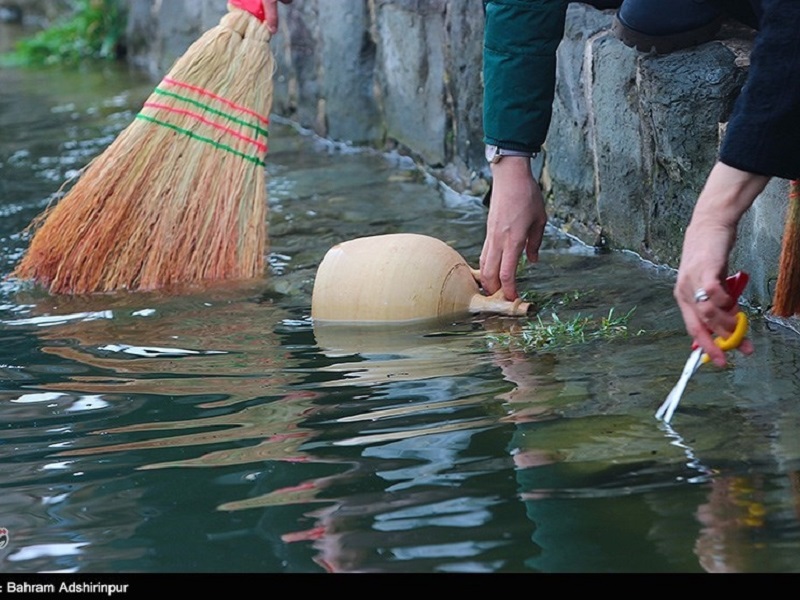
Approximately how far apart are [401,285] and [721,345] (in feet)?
3.80

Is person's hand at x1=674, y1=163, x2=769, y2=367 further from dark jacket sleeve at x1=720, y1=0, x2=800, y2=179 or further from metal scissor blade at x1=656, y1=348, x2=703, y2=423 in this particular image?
metal scissor blade at x1=656, y1=348, x2=703, y2=423

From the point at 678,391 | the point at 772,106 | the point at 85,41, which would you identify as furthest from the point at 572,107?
the point at 85,41

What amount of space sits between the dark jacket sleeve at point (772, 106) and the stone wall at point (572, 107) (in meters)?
0.99

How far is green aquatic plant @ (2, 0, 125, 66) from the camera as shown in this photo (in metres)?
9.82

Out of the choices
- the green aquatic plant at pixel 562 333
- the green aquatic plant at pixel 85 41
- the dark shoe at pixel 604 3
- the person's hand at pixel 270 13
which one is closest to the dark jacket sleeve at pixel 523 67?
the green aquatic plant at pixel 562 333

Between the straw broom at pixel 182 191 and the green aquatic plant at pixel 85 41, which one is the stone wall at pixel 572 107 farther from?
the green aquatic plant at pixel 85 41

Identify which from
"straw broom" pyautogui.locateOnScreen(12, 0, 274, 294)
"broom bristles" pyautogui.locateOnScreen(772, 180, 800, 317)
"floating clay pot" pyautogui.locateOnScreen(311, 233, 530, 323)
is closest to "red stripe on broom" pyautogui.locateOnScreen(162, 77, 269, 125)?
"straw broom" pyautogui.locateOnScreen(12, 0, 274, 294)

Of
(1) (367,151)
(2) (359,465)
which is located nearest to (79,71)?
(1) (367,151)

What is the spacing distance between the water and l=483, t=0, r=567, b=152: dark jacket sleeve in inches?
19.2

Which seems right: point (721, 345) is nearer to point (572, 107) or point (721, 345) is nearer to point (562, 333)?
point (562, 333)

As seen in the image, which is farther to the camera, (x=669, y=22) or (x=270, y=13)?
(x=270, y=13)

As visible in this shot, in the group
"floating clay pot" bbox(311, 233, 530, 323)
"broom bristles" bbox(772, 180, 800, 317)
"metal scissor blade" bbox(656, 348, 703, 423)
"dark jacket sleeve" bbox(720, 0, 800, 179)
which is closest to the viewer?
"dark jacket sleeve" bbox(720, 0, 800, 179)

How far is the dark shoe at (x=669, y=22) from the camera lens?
3125 millimetres

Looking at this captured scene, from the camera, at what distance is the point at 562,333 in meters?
2.84
